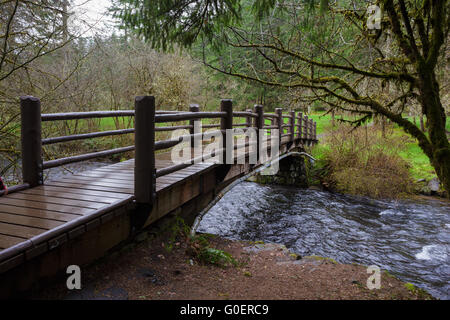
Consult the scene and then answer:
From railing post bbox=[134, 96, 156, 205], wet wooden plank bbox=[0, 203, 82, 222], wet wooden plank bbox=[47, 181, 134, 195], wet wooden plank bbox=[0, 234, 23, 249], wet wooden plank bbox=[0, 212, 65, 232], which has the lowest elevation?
wet wooden plank bbox=[0, 234, 23, 249]

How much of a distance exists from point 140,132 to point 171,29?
2773mm

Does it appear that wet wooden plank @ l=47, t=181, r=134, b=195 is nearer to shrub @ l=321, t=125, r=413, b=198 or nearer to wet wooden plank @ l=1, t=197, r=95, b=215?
wet wooden plank @ l=1, t=197, r=95, b=215

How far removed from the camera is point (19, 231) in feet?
8.30

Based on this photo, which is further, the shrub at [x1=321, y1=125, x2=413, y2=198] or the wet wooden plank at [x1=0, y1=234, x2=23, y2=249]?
the shrub at [x1=321, y1=125, x2=413, y2=198]

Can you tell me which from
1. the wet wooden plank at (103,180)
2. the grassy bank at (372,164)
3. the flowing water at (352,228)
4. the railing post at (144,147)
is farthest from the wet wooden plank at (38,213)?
the grassy bank at (372,164)

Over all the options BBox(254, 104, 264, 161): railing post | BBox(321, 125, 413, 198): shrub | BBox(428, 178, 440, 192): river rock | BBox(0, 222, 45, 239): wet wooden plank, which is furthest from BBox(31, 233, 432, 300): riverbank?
BBox(428, 178, 440, 192): river rock

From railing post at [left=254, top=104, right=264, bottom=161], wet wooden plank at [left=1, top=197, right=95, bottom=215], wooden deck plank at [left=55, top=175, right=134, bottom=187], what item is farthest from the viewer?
railing post at [left=254, top=104, right=264, bottom=161]

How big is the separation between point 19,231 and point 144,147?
140 cm

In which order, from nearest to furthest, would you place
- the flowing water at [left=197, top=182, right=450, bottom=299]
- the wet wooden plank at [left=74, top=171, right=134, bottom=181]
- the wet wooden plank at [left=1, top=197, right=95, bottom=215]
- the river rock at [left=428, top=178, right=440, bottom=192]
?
the wet wooden plank at [left=1, top=197, right=95, bottom=215] < the wet wooden plank at [left=74, top=171, right=134, bottom=181] < the flowing water at [left=197, top=182, right=450, bottom=299] < the river rock at [left=428, top=178, right=440, bottom=192]

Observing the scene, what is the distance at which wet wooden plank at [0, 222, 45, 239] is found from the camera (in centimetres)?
245

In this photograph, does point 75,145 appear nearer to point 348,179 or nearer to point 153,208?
point 153,208

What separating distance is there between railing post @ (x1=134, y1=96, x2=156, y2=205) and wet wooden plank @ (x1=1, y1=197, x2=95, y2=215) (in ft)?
2.02

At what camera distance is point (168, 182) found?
4.16m

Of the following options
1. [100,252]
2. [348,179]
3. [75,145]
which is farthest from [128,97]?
[100,252]
